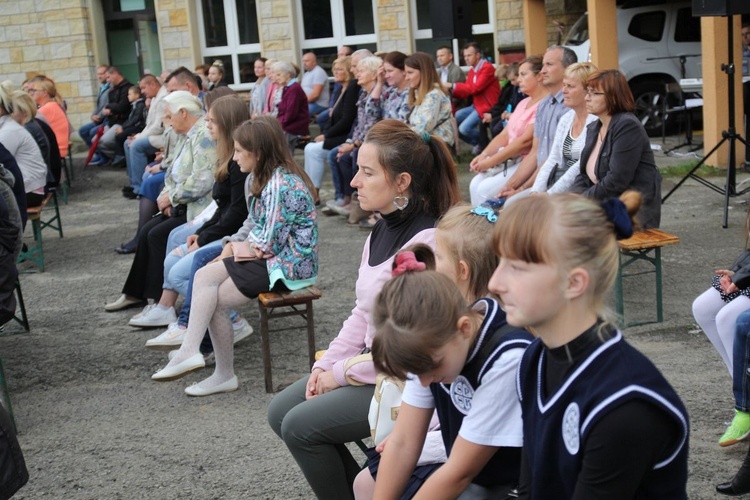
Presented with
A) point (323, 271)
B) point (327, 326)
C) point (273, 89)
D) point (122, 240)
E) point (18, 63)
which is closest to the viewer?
point (327, 326)

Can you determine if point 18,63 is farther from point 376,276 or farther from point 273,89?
point 376,276

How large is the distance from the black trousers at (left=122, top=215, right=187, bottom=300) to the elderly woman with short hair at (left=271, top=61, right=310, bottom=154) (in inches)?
194

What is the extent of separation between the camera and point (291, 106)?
1136 cm

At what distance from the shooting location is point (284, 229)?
4801 millimetres

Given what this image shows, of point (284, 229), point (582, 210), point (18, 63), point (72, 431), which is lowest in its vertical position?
point (72, 431)

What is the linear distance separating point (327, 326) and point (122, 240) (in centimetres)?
427

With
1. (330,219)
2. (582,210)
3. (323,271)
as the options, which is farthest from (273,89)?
(582,210)

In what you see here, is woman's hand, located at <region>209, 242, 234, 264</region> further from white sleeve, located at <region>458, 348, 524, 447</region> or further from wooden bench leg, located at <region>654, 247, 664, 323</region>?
white sleeve, located at <region>458, 348, 524, 447</region>

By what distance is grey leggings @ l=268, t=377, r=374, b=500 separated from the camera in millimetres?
3123

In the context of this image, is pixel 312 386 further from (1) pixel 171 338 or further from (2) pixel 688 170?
(2) pixel 688 170

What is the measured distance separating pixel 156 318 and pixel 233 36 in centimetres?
1376

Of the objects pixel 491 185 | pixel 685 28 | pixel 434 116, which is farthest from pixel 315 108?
pixel 491 185

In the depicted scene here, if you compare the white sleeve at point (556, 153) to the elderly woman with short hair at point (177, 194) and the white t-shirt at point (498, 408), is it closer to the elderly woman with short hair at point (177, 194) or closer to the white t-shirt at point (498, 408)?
the elderly woman with short hair at point (177, 194)

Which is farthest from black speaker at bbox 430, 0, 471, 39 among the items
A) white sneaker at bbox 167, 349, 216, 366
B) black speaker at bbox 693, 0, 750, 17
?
white sneaker at bbox 167, 349, 216, 366
